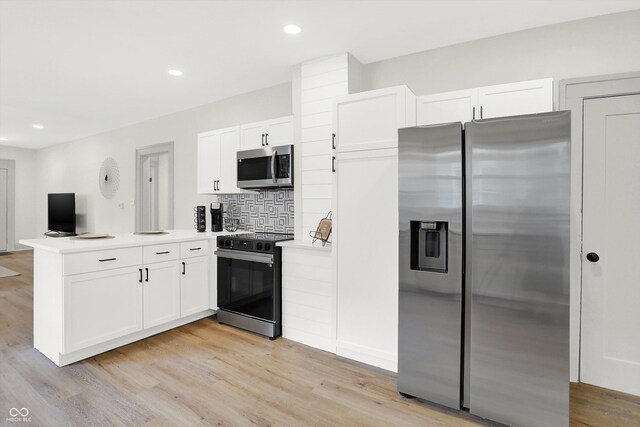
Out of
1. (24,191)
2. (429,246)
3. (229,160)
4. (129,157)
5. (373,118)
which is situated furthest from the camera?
(24,191)

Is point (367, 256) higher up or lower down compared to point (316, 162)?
lower down

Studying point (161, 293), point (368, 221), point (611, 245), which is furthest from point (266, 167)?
point (611, 245)

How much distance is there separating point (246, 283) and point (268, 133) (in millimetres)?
1540

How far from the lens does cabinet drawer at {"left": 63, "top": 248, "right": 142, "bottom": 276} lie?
242 centimetres

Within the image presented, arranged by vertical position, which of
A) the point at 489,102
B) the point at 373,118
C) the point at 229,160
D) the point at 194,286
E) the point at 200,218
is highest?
the point at 489,102

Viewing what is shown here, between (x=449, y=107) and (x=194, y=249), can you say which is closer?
(x=449, y=107)

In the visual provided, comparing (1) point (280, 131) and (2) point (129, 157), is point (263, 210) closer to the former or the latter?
(1) point (280, 131)

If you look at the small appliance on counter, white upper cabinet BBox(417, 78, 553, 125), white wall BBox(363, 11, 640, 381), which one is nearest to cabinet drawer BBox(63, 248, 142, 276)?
the small appliance on counter

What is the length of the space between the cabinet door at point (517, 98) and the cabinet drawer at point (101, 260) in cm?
305

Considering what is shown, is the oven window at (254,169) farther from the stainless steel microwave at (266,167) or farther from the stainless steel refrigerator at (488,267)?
the stainless steel refrigerator at (488,267)

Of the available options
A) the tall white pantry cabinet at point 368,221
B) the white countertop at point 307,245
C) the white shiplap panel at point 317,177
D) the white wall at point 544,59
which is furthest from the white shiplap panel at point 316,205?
the white wall at point 544,59

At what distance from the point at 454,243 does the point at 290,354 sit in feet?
5.36

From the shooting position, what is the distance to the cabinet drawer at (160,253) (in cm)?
293

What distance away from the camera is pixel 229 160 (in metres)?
3.70
